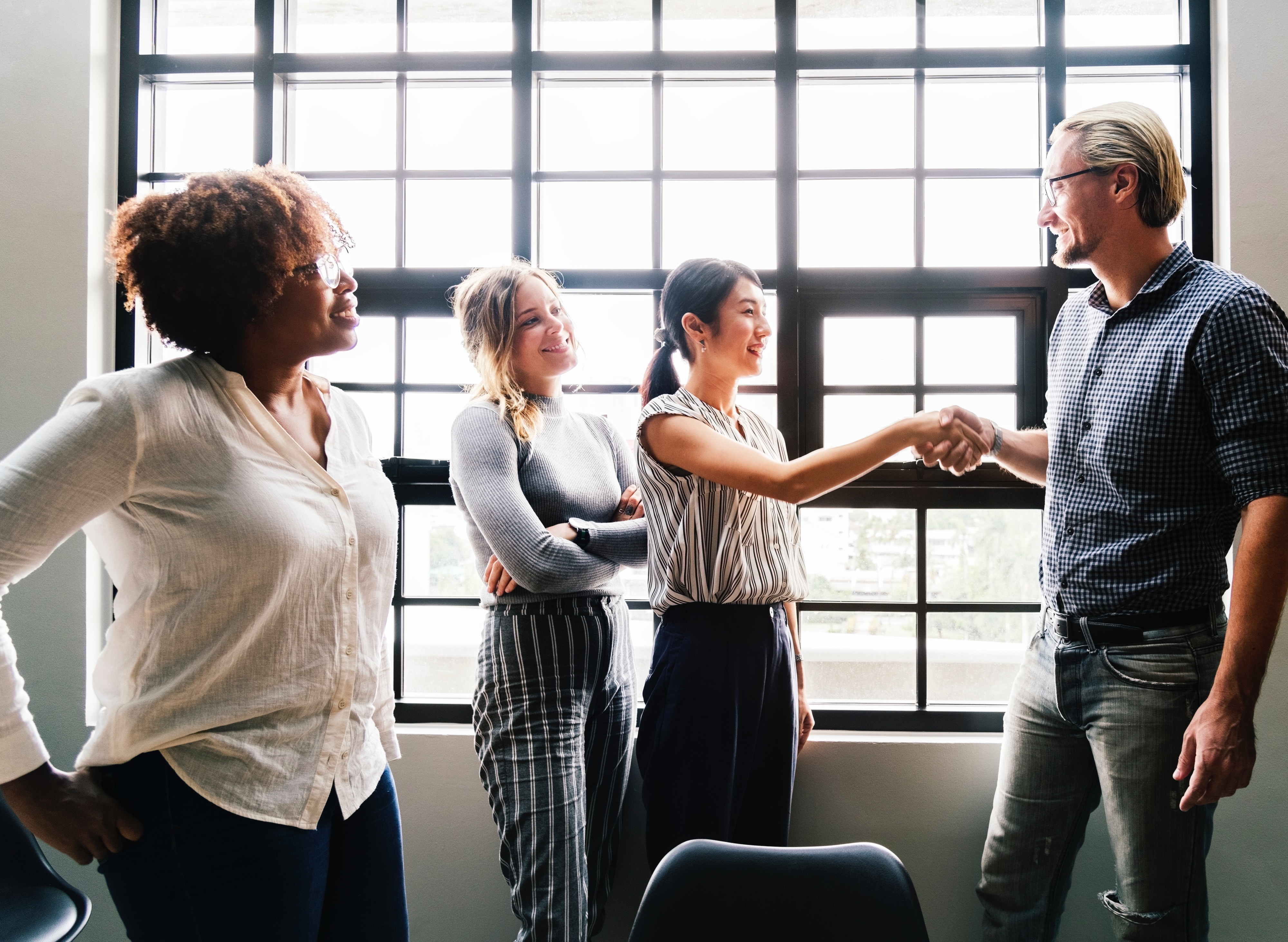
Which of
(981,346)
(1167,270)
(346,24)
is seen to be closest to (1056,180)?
(1167,270)

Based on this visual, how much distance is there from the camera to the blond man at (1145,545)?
1.33 meters

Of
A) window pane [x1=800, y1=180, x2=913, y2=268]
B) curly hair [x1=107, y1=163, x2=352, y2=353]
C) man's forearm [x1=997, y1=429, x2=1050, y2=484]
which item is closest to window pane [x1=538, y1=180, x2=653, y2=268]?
window pane [x1=800, y1=180, x2=913, y2=268]

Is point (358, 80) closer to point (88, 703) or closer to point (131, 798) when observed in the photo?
point (88, 703)

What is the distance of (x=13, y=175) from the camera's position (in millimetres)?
2191

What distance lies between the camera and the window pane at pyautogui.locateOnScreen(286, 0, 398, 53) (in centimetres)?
245

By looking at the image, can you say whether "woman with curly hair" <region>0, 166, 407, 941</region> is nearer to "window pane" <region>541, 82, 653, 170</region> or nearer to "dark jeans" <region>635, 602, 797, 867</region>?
"dark jeans" <region>635, 602, 797, 867</region>

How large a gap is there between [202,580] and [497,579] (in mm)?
765

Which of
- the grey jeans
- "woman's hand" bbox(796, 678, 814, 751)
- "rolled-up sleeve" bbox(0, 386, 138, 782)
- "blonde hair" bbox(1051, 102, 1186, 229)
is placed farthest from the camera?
"woman's hand" bbox(796, 678, 814, 751)

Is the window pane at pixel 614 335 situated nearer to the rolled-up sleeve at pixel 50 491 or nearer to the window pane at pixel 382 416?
the window pane at pixel 382 416

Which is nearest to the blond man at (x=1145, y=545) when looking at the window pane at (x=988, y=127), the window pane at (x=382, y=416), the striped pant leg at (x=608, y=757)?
the window pane at (x=988, y=127)

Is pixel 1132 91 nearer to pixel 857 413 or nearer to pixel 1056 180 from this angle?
pixel 1056 180

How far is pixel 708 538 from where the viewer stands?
1.62 metres

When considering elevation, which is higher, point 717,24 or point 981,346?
point 717,24

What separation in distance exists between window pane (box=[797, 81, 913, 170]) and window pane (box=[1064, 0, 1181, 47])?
534 millimetres
